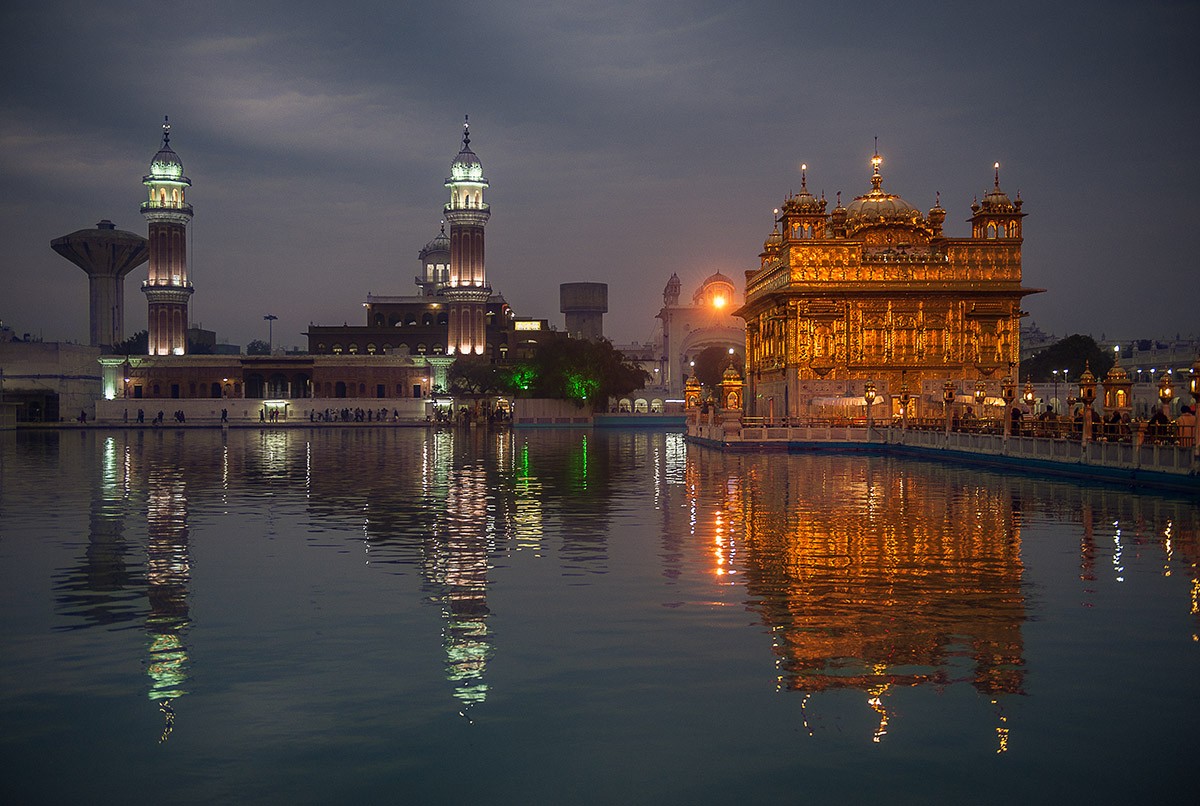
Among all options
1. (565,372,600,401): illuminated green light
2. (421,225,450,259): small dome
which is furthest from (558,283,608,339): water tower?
(565,372,600,401): illuminated green light

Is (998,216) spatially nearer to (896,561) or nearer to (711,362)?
(896,561)

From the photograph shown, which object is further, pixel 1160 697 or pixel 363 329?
pixel 363 329

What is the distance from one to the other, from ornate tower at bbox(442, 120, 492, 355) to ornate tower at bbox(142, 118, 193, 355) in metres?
25.5

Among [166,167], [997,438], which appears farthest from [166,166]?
[997,438]

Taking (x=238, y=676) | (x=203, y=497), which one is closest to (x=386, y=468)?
(x=203, y=497)

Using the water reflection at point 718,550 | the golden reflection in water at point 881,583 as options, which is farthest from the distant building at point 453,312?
the golden reflection in water at point 881,583

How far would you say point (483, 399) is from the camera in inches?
3976

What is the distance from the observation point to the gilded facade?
54.3 m

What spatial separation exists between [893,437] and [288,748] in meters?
39.7

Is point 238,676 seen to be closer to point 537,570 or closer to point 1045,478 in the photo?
point 537,570

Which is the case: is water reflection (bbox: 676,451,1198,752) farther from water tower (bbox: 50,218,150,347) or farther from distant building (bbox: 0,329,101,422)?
water tower (bbox: 50,218,150,347)

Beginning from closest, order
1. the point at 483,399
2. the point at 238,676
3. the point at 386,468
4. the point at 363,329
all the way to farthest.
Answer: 1. the point at 238,676
2. the point at 386,468
3. the point at 483,399
4. the point at 363,329

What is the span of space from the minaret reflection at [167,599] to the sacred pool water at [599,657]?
0.05m

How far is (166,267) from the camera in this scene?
357ft
